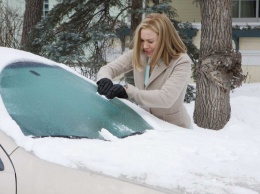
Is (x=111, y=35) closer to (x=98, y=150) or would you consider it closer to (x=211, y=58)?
(x=211, y=58)

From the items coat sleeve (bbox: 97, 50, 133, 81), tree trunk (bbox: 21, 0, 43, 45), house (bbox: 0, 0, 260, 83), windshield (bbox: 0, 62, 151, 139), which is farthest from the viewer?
house (bbox: 0, 0, 260, 83)

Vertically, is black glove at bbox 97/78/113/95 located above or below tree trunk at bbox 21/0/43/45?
below

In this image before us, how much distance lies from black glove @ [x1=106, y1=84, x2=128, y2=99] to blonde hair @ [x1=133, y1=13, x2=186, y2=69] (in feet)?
1.19

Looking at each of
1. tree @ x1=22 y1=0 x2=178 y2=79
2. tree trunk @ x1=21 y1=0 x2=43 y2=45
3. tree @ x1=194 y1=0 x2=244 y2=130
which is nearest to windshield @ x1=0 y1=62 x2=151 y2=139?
tree @ x1=194 y1=0 x2=244 y2=130

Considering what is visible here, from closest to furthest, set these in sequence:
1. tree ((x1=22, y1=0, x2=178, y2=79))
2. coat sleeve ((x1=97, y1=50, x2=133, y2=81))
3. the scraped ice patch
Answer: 1. the scraped ice patch
2. coat sleeve ((x1=97, y1=50, x2=133, y2=81))
3. tree ((x1=22, y1=0, x2=178, y2=79))

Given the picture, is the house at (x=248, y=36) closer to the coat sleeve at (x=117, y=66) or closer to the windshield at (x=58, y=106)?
the coat sleeve at (x=117, y=66)

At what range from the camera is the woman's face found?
10.1 feet

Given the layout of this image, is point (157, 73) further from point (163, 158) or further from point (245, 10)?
point (245, 10)

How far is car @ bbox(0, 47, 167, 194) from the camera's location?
1860mm

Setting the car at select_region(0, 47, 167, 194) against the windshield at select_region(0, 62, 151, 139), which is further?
the windshield at select_region(0, 62, 151, 139)

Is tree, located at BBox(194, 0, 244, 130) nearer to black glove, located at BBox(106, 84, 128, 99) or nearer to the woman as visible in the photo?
the woman

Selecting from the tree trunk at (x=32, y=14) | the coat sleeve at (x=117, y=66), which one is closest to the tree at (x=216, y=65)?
the coat sleeve at (x=117, y=66)

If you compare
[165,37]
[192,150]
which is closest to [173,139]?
[192,150]

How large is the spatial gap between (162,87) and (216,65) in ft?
12.1
